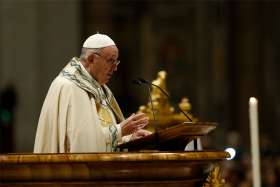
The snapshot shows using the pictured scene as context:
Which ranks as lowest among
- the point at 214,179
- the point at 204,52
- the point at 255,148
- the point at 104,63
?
the point at 214,179

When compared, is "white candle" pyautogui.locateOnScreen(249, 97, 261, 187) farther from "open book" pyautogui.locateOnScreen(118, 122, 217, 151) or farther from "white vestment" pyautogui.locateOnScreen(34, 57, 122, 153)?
"white vestment" pyautogui.locateOnScreen(34, 57, 122, 153)

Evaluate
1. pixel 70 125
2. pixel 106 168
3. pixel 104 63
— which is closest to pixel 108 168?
pixel 106 168

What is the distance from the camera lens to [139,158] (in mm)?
3742

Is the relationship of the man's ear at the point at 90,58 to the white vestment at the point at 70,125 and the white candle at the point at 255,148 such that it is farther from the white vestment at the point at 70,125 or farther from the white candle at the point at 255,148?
the white candle at the point at 255,148

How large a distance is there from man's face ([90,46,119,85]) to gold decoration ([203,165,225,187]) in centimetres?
125

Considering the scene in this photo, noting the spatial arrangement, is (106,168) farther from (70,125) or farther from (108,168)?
(70,125)

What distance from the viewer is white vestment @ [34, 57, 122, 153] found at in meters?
4.75

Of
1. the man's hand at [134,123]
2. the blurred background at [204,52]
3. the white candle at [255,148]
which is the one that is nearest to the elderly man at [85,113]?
the man's hand at [134,123]

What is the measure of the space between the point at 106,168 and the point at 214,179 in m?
0.49

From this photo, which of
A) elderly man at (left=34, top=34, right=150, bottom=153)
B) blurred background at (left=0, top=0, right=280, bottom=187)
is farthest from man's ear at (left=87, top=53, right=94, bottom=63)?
blurred background at (left=0, top=0, right=280, bottom=187)

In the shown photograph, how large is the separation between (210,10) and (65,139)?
15248 millimetres

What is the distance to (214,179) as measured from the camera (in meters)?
4.00

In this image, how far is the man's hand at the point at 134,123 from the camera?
4816 millimetres

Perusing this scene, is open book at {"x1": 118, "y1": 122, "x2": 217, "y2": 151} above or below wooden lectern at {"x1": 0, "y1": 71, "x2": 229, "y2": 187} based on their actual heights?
above
